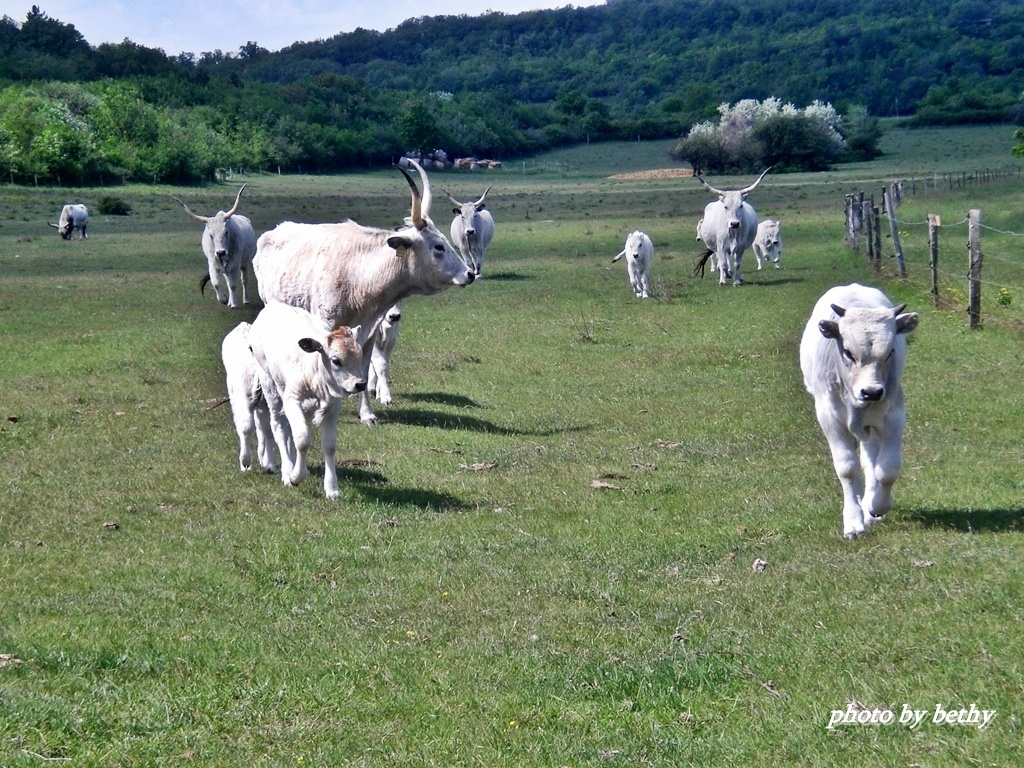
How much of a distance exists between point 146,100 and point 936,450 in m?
95.1

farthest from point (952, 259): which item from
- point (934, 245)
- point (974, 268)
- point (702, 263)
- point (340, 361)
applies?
point (340, 361)

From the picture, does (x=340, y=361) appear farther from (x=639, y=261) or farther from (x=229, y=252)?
(x=639, y=261)

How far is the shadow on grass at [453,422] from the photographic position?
13.7 m

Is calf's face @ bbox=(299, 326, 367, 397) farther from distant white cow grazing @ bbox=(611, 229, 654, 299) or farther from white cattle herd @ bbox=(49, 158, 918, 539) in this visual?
distant white cow grazing @ bbox=(611, 229, 654, 299)

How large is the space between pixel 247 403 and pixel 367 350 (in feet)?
4.97

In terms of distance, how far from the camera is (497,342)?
2022cm

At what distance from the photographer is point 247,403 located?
1155 cm

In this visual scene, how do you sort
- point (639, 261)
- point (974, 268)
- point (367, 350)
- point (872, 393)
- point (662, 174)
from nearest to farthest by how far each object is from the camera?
point (872, 393), point (367, 350), point (974, 268), point (639, 261), point (662, 174)

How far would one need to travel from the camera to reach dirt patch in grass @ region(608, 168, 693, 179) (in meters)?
91.2

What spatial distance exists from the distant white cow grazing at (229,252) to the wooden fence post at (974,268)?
12.6 meters

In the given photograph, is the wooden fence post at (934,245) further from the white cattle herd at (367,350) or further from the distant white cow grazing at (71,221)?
the distant white cow grazing at (71,221)

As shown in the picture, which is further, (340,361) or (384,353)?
(384,353)

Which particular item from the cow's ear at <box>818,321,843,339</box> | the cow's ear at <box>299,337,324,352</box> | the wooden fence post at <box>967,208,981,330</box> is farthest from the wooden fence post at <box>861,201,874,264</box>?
the cow's ear at <box>818,321,843,339</box>

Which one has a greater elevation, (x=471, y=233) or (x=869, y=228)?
(x=471, y=233)
